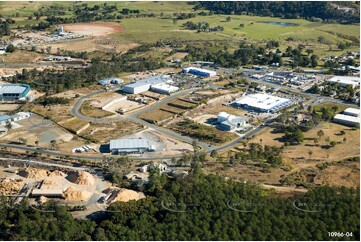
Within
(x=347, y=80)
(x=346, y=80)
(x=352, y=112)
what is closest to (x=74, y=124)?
(x=352, y=112)

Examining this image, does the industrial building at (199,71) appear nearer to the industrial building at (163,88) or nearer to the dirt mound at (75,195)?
the industrial building at (163,88)

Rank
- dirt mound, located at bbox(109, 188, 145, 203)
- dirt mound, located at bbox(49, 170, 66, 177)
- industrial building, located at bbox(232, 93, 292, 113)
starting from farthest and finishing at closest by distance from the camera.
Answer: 1. industrial building, located at bbox(232, 93, 292, 113)
2. dirt mound, located at bbox(49, 170, 66, 177)
3. dirt mound, located at bbox(109, 188, 145, 203)

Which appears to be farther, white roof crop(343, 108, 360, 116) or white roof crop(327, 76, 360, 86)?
white roof crop(327, 76, 360, 86)

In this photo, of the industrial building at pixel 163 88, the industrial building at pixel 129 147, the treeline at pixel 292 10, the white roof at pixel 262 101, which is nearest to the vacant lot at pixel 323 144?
the white roof at pixel 262 101

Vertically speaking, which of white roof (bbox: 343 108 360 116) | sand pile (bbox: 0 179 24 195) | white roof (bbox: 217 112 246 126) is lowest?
sand pile (bbox: 0 179 24 195)

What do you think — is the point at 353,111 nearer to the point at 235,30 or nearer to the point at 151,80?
the point at 151,80

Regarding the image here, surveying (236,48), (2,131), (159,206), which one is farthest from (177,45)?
(159,206)

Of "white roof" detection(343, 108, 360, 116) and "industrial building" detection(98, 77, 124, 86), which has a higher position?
"industrial building" detection(98, 77, 124, 86)

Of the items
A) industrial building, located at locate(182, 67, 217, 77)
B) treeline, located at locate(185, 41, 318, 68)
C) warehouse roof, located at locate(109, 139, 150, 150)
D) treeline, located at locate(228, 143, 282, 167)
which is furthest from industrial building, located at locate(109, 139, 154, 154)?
treeline, located at locate(185, 41, 318, 68)

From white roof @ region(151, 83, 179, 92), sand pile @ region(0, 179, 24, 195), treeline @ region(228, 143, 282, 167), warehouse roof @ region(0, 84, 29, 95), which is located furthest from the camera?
white roof @ region(151, 83, 179, 92)

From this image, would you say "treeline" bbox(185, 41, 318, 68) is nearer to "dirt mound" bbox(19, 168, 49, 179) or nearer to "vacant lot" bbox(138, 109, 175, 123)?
"vacant lot" bbox(138, 109, 175, 123)
